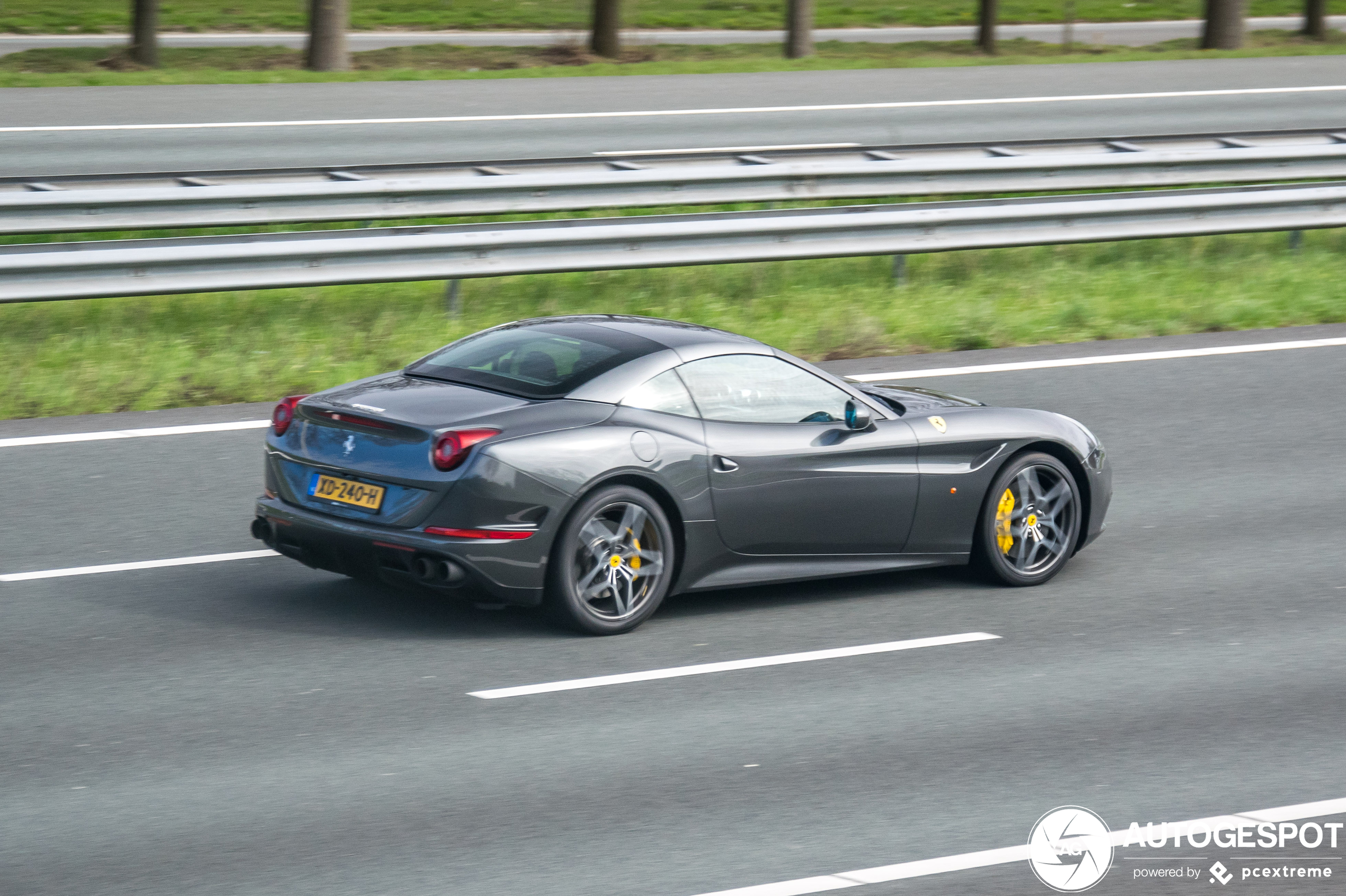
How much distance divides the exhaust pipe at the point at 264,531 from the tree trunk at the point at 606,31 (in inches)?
901

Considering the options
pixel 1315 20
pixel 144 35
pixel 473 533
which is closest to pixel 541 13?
pixel 144 35

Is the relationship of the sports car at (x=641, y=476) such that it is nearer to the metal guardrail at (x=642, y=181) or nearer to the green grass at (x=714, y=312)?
the green grass at (x=714, y=312)

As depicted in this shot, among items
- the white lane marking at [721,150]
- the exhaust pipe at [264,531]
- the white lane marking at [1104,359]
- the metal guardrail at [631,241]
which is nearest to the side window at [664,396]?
the exhaust pipe at [264,531]

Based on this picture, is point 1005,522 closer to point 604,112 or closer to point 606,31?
point 604,112

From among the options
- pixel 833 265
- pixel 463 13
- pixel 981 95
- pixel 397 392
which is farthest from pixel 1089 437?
pixel 463 13

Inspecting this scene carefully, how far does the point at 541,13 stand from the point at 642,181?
25.3 meters

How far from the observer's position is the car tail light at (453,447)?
703cm

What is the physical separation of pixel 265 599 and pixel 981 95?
20.1 meters

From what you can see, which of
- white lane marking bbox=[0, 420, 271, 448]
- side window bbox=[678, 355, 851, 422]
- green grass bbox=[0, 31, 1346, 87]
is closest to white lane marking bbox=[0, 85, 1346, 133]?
green grass bbox=[0, 31, 1346, 87]

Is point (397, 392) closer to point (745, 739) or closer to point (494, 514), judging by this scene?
point (494, 514)

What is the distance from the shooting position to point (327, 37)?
26.3 metres

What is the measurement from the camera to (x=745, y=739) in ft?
20.8

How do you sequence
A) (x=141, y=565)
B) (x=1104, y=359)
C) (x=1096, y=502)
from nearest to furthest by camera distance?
(x=141, y=565), (x=1096, y=502), (x=1104, y=359)

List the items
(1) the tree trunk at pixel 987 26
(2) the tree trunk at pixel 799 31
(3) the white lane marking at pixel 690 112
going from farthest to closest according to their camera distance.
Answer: (1) the tree trunk at pixel 987 26, (2) the tree trunk at pixel 799 31, (3) the white lane marking at pixel 690 112
